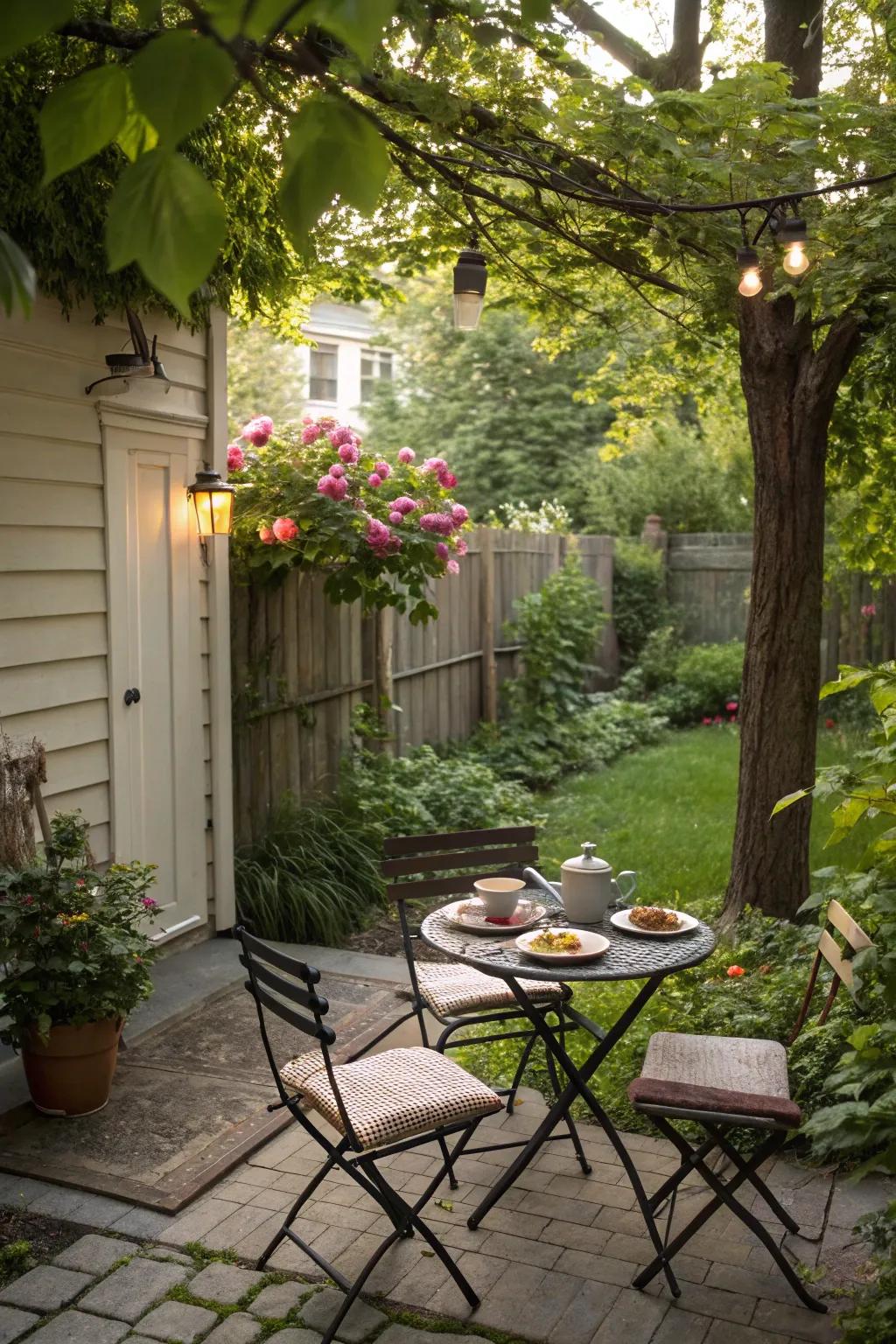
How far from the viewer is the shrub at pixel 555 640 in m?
10.8

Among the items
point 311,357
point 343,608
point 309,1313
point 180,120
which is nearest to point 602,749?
point 343,608

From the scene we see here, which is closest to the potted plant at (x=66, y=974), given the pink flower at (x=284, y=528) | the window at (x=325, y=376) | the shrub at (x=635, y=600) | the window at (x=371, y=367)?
the pink flower at (x=284, y=528)

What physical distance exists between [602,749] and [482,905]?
677 centimetres

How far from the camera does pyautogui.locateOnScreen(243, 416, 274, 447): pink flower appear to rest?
670 centimetres

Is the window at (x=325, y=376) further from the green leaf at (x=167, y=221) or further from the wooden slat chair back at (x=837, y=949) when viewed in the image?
the green leaf at (x=167, y=221)

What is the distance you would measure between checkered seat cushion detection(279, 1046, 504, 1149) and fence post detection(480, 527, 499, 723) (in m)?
7.10

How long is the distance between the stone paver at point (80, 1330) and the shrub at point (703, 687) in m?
9.68

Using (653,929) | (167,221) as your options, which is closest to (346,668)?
(653,929)

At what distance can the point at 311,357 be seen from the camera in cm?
2758

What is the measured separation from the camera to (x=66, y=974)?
3.88 metres

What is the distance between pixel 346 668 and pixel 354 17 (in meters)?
6.76

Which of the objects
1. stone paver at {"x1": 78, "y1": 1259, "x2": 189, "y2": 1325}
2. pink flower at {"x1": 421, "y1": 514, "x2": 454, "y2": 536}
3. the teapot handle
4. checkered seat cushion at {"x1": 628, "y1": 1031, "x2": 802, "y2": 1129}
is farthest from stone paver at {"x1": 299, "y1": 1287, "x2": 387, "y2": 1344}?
pink flower at {"x1": 421, "y1": 514, "x2": 454, "y2": 536}

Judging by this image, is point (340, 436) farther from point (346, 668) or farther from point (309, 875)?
point (309, 875)

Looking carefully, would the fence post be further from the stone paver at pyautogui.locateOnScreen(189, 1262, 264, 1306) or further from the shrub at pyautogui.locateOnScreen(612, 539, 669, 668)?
the stone paver at pyautogui.locateOnScreen(189, 1262, 264, 1306)
